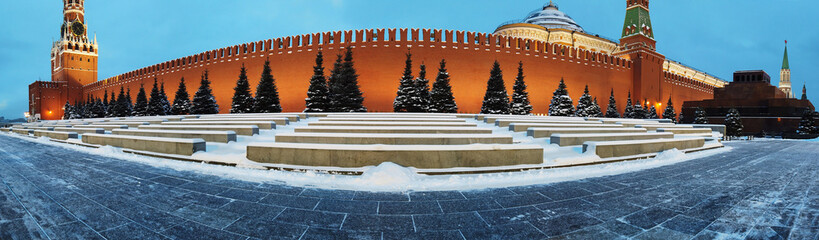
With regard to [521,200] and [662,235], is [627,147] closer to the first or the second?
[521,200]

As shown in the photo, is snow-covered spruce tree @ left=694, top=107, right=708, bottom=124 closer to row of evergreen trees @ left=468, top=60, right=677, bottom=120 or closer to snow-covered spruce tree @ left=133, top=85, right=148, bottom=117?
row of evergreen trees @ left=468, top=60, right=677, bottom=120

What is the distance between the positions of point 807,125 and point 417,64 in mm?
27832

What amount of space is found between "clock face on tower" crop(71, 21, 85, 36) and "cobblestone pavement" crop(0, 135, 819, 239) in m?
72.9

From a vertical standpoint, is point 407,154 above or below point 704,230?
above

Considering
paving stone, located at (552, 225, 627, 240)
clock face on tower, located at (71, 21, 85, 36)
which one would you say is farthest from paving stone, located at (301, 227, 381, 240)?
clock face on tower, located at (71, 21, 85, 36)

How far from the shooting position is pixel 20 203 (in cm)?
342

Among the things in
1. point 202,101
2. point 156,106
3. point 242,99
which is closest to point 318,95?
point 242,99

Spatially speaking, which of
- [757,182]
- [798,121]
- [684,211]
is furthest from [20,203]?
[798,121]

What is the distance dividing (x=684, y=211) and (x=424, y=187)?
269cm

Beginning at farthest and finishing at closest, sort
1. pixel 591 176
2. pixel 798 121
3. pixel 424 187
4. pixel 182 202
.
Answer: pixel 798 121 → pixel 591 176 → pixel 424 187 → pixel 182 202

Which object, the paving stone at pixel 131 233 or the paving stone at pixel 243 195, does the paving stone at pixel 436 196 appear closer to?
the paving stone at pixel 243 195

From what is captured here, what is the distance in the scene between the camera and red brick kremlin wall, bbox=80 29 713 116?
23.5 m

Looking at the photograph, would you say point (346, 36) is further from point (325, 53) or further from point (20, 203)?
point (20, 203)

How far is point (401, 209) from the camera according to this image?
11.0 feet
